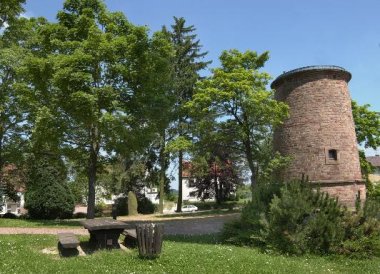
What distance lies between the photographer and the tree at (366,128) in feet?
103

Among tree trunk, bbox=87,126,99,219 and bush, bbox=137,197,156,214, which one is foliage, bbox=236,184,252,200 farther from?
tree trunk, bbox=87,126,99,219

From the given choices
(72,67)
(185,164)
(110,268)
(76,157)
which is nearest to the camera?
(110,268)

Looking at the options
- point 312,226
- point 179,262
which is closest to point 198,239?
point 312,226

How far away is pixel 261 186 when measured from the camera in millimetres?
14289

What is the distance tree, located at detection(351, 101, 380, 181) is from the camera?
31.5 m

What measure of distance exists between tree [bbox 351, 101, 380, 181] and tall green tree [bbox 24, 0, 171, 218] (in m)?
18.1

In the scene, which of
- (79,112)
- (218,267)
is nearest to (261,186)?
(218,267)

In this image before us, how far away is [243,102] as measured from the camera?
24.0 meters

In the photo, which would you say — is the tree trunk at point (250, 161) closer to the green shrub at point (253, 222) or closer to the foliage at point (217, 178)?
the green shrub at point (253, 222)

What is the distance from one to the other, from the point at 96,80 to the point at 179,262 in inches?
506

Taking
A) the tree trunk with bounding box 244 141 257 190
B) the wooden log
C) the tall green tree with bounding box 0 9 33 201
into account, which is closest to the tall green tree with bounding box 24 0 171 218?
the tall green tree with bounding box 0 9 33 201

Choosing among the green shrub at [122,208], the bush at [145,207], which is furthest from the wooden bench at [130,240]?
the bush at [145,207]

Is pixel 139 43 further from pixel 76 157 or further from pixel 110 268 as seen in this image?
pixel 110 268

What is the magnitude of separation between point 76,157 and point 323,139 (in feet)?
45.9
